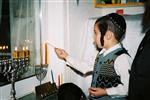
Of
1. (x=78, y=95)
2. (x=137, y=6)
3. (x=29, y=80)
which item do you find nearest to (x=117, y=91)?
(x=78, y=95)

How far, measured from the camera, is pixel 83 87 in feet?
5.33

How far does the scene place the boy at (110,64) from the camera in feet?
4.26

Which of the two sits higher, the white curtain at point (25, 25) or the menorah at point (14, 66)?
the white curtain at point (25, 25)

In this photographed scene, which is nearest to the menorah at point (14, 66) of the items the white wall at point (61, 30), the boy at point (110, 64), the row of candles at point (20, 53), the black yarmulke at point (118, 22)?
the row of candles at point (20, 53)

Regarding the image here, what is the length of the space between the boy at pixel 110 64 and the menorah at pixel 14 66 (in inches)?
14.9

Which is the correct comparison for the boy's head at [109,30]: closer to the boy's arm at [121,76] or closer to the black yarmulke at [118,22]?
the black yarmulke at [118,22]

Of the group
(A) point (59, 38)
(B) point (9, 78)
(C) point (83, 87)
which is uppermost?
(A) point (59, 38)

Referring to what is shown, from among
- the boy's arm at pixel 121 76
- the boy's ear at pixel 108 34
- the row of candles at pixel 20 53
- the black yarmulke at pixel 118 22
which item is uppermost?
the black yarmulke at pixel 118 22

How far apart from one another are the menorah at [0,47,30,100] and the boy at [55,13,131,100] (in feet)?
1.25

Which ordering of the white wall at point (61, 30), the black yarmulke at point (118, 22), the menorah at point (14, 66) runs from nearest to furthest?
the menorah at point (14, 66) < the black yarmulke at point (118, 22) < the white wall at point (61, 30)

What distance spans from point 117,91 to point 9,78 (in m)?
0.54

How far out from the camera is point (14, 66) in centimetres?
125

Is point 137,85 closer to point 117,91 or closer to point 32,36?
point 117,91

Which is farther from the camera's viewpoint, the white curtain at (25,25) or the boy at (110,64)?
the white curtain at (25,25)
